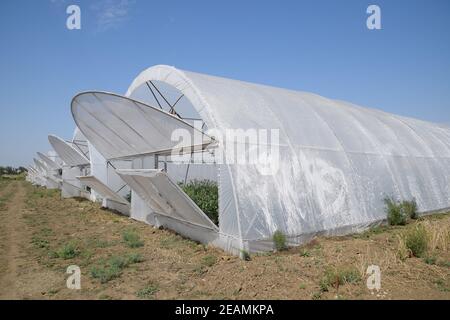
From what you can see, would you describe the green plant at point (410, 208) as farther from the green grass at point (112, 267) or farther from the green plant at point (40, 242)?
the green plant at point (40, 242)

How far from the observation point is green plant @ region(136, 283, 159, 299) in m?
5.18

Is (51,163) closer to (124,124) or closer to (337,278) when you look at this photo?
(124,124)

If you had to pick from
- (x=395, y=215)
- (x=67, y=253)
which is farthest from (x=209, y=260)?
(x=395, y=215)

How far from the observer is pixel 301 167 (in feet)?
28.1

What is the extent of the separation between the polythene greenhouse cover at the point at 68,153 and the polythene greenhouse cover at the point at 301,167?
7.02 metres

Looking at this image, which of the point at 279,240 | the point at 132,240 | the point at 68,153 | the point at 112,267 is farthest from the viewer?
the point at 68,153

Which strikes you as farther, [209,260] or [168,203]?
[168,203]

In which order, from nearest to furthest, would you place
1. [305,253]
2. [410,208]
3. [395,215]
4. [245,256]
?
[245,256] → [305,253] → [395,215] → [410,208]

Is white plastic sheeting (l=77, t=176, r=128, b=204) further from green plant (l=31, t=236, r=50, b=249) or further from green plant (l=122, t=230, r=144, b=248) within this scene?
green plant (l=122, t=230, r=144, b=248)

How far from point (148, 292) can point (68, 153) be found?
17.3m

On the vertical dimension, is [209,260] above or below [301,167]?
below

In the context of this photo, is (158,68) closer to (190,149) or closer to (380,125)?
(190,149)

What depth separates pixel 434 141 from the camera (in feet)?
51.5
